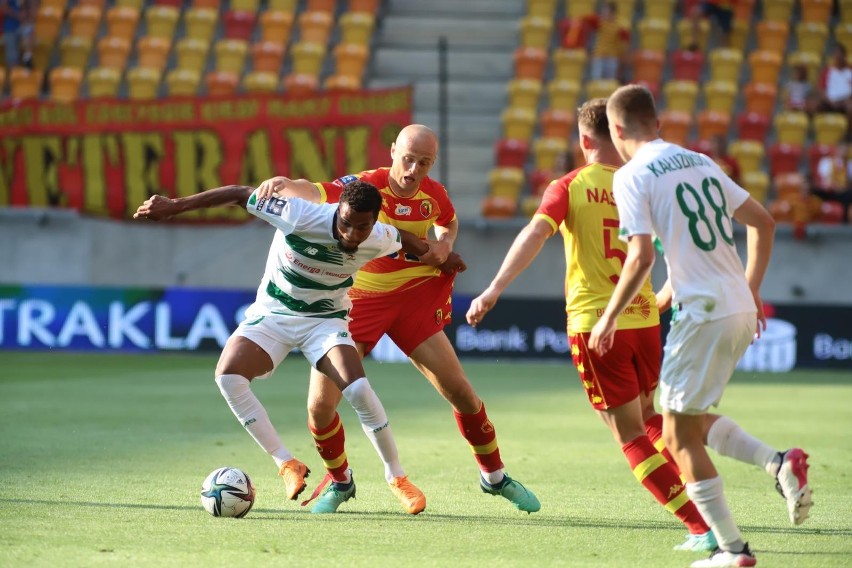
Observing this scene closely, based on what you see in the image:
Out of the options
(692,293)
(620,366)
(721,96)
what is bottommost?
(721,96)

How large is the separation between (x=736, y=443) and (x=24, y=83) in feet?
56.0

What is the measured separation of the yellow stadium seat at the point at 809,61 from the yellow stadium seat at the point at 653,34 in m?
1.97

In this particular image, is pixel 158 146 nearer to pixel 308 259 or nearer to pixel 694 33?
pixel 694 33

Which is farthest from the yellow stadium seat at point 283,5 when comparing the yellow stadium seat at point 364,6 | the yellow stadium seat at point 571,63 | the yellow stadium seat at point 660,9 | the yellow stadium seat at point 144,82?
the yellow stadium seat at point 660,9

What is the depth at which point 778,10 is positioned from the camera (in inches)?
862

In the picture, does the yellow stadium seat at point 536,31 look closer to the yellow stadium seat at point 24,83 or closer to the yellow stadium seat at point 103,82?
the yellow stadium seat at point 103,82

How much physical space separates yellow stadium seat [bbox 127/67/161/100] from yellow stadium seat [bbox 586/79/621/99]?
262 inches

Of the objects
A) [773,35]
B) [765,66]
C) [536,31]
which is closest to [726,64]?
[765,66]

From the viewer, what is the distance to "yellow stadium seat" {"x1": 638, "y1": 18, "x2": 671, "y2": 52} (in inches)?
848

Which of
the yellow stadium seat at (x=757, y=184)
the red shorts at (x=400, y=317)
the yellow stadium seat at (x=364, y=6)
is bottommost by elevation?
the yellow stadium seat at (x=757, y=184)

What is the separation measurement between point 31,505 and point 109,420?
4.20 m

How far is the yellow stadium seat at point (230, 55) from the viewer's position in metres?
21.5

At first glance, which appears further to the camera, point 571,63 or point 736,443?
point 571,63

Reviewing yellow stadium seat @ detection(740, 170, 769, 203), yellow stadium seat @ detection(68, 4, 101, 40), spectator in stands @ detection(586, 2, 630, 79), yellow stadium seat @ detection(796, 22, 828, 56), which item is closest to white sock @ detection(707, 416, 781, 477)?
yellow stadium seat @ detection(740, 170, 769, 203)
